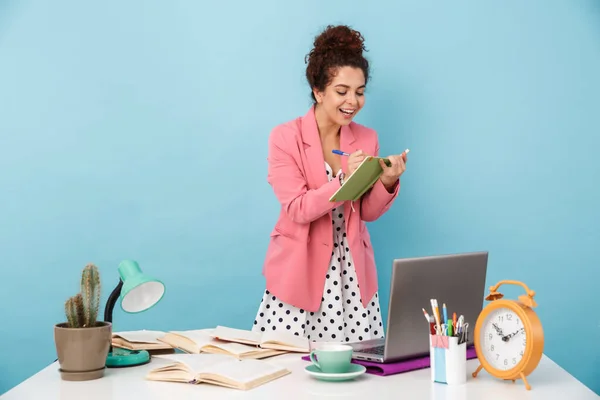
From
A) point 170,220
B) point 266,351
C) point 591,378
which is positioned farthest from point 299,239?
point 591,378

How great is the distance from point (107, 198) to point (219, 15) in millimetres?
1098

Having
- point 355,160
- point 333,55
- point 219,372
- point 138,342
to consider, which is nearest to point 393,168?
point 355,160

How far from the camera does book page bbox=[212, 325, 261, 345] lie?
2.22 metres

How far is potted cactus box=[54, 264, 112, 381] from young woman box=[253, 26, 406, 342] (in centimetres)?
112

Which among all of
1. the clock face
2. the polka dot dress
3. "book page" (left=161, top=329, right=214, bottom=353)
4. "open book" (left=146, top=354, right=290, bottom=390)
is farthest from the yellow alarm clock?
the polka dot dress

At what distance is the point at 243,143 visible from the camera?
397 cm

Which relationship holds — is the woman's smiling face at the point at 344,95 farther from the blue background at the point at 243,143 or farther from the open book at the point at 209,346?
the open book at the point at 209,346

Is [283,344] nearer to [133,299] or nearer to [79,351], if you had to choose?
[133,299]

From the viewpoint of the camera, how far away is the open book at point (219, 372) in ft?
5.91

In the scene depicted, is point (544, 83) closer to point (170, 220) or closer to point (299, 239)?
point (299, 239)

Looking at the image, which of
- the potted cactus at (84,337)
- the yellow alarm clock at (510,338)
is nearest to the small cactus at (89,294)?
the potted cactus at (84,337)

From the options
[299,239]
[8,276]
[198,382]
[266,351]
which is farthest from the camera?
[8,276]

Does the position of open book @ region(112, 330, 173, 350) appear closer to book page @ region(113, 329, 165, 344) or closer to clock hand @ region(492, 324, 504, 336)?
book page @ region(113, 329, 165, 344)

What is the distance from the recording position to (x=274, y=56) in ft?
13.1
